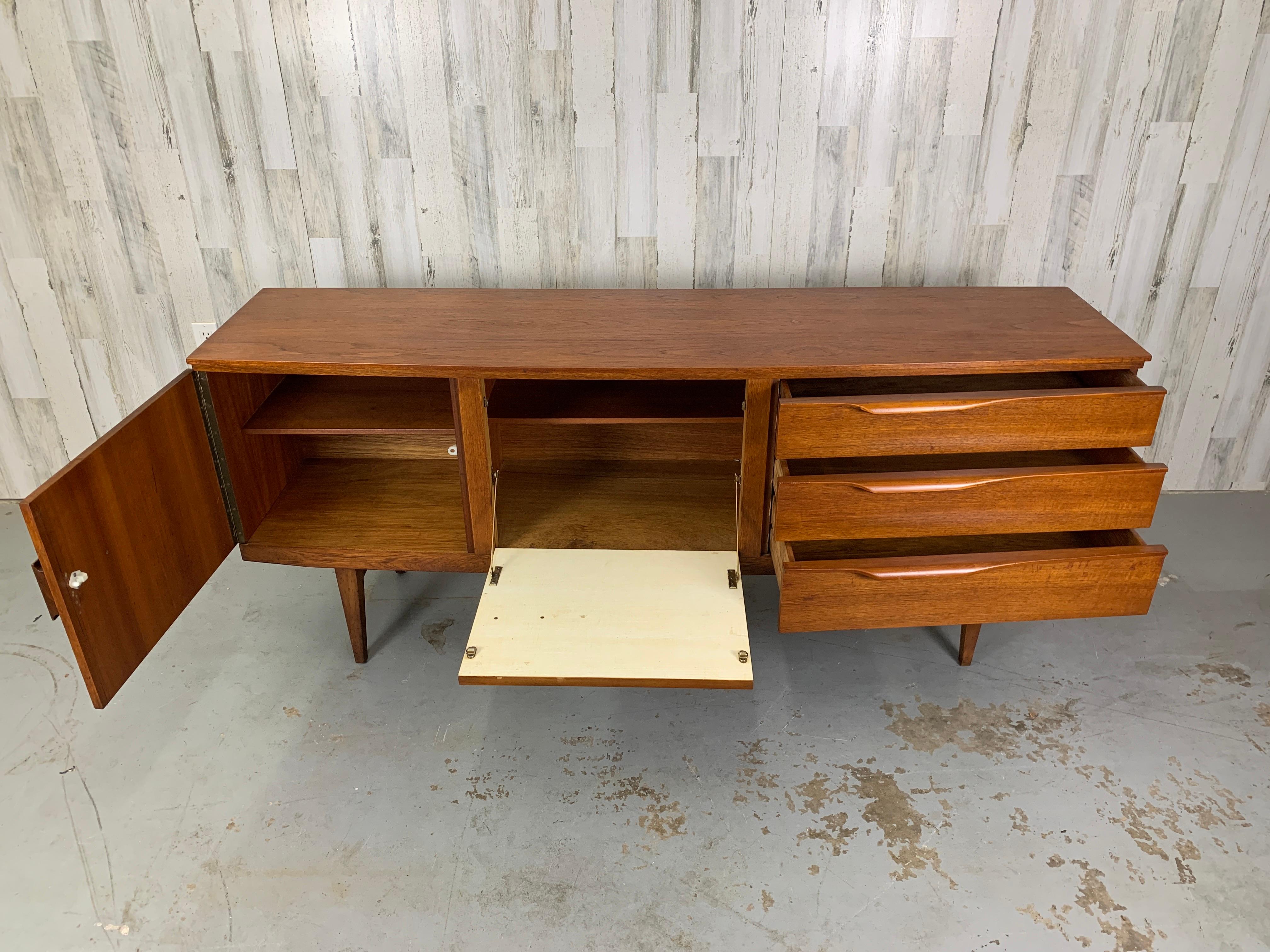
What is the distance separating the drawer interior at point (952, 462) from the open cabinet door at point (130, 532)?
1095 millimetres

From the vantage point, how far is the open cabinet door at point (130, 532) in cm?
124

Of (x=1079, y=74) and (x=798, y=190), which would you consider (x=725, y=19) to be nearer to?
(x=798, y=190)

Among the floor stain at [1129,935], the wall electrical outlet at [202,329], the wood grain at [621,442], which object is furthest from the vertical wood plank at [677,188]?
the floor stain at [1129,935]

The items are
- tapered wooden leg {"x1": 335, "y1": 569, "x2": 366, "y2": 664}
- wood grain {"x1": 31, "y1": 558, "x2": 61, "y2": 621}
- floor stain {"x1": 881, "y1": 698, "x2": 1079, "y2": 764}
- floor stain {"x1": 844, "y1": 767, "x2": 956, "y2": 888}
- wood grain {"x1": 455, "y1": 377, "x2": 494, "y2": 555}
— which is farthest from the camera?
tapered wooden leg {"x1": 335, "y1": 569, "x2": 366, "y2": 664}

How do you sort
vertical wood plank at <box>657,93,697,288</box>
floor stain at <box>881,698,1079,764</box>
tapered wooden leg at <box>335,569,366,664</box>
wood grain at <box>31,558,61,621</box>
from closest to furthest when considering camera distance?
wood grain at <box>31,558,61,621</box>
floor stain at <box>881,698,1079,764</box>
tapered wooden leg at <box>335,569,366,664</box>
vertical wood plank at <box>657,93,697,288</box>

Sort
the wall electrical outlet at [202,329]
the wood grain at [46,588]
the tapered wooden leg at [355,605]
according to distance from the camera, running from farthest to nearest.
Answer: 1. the wall electrical outlet at [202,329]
2. the tapered wooden leg at [355,605]
3. the wood grain at [46,588]

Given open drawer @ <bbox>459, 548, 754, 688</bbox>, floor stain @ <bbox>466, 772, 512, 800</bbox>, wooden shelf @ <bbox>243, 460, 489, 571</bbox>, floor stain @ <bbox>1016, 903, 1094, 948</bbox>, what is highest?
open drawer @ <bbox>459, 548, 754, 688</bbox>

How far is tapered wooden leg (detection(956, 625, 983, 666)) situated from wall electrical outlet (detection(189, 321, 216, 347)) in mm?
1938

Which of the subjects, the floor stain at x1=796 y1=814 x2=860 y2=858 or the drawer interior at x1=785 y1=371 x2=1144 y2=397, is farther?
the drawer interior at x1=785 y1=371 x2=1144 y2=397

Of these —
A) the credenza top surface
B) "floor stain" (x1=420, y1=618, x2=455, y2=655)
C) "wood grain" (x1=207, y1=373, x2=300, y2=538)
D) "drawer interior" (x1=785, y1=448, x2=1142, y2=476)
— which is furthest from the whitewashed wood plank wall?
"floor stain" (x1=420, y1=618, x2=455, y2=655)

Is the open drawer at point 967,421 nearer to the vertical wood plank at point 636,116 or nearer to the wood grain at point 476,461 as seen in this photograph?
the wood grain at point 476,461

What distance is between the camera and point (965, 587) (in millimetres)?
1564

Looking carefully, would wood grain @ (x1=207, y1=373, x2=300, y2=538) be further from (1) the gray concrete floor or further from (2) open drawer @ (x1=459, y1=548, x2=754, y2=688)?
(2) open drawer @ (x1=459, y1=548, x2=754, y2=688)

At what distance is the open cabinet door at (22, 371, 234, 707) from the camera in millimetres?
1240
